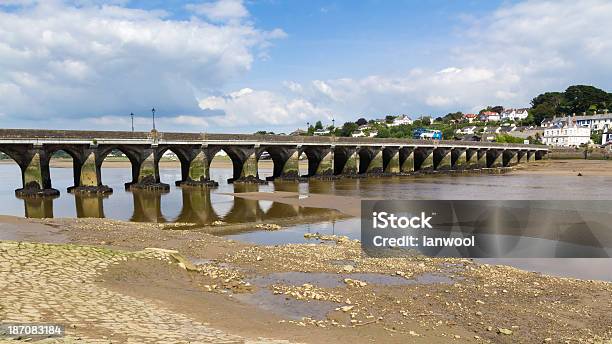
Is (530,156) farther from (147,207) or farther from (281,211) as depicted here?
(147,207)

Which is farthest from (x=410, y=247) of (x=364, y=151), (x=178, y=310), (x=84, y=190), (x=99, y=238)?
(x=364, y=151)

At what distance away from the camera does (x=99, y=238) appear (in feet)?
60.2

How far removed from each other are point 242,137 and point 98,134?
1615 cm

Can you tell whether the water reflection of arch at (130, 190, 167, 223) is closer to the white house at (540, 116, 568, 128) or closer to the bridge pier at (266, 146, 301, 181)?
the bridge pier at (266, 146, 301, 181)

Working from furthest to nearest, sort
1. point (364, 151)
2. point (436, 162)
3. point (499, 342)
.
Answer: point (436, 162), point (364, 151), point (499, 342)

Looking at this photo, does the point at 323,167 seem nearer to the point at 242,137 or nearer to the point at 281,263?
the point at 242,137

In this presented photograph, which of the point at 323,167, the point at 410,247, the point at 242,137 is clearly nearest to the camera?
the point at 410,247

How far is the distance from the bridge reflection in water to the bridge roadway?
342cm

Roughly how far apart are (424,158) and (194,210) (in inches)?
2065

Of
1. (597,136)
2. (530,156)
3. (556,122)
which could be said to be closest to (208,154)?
(530,156)

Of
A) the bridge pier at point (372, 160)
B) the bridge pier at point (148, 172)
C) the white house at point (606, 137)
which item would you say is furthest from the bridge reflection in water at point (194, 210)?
the white house at point (606, 137)

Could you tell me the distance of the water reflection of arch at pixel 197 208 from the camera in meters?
27.2

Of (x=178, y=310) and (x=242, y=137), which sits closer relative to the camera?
(x=178, y=310)

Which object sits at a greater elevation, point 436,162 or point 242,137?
point 242,137
